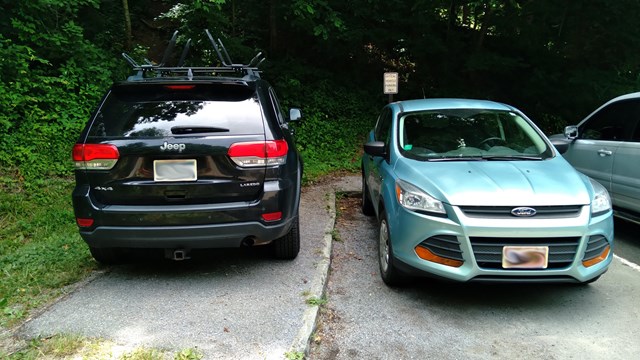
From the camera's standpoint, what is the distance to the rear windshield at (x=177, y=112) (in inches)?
149

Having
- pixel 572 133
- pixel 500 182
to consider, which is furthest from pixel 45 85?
pixel 572 133

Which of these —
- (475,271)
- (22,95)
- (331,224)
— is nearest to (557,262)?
(475,271)

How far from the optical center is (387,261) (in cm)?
428

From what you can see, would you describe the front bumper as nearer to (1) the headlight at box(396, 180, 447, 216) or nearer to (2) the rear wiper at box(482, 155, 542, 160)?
(1) the headlight at box(396, 180, 447, 216)

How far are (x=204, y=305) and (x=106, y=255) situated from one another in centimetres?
133

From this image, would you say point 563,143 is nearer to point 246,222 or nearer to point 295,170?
point 295,170

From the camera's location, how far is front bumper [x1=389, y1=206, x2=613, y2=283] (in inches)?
139

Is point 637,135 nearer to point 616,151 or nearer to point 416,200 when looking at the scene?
point 616,151

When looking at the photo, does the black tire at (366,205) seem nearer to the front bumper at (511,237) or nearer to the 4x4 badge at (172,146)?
the front bumper at (511,237)

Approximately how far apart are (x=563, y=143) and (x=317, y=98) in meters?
8.86

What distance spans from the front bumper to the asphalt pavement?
3.69ft

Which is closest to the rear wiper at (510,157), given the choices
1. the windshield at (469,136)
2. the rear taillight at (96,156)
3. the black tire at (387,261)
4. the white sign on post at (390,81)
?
the windshield at (469,136)

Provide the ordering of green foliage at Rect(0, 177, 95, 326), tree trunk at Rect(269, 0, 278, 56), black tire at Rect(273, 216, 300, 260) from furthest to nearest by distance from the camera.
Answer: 1. tree trunk at Rect(269, 0, 278, 56)
2. black tire at Rect(273, 216, 300, 260)
3. green foliage at Rect(0, 177, 95, 326)

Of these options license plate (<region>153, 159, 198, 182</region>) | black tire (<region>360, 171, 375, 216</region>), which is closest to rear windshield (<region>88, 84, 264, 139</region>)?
license plate (<region>153, 159, 198, 182</region>)
